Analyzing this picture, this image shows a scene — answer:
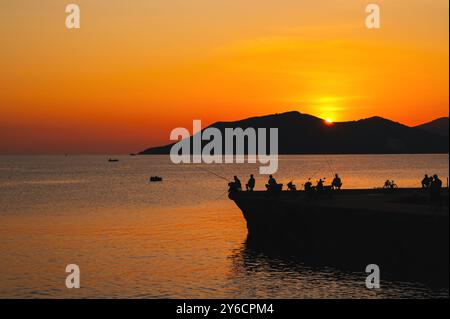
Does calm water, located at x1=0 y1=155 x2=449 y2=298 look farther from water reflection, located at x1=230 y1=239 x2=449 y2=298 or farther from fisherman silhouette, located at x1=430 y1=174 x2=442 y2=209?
fisherman silhouette, located at x1=430 y1=174 x2=442 y2=209

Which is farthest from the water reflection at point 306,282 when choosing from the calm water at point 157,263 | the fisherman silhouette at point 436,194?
the fisherman silhouette at point 436,194

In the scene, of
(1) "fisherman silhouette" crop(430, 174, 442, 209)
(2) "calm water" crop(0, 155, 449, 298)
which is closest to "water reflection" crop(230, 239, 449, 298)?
(2) "calm water" crop(0, 155, 449, 298)

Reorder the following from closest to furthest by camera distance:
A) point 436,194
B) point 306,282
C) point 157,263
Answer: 1. point 306,282
2. point 436,194
3. point 157,263

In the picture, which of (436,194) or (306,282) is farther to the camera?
(436,194)

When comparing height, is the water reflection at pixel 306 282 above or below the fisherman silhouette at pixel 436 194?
below

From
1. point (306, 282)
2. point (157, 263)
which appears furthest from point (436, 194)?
point (157, 263)

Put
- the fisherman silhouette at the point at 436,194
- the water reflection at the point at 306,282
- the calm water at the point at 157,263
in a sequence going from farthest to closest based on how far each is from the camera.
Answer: the fisherman silhouette at the point at 436,194 → the calm water at the point at 157,263 → the water reflection at the point at 306,282

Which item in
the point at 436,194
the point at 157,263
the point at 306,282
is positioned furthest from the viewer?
the point at 157,263

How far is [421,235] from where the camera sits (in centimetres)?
2878

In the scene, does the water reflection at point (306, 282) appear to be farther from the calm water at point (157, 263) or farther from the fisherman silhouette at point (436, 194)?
the fisherman silhouette at point (436, 194)

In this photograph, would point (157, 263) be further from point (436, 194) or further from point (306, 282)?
point (436, 194)
